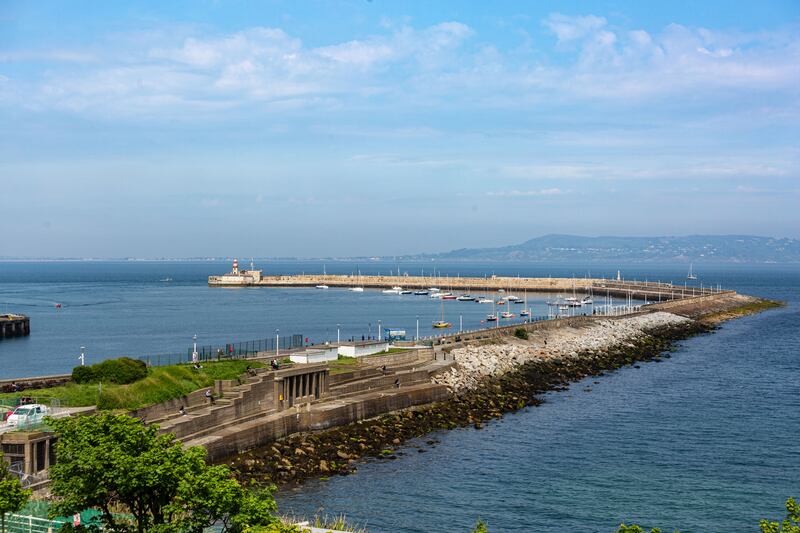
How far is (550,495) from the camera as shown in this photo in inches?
1481

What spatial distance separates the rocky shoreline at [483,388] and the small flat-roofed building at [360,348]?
6261 mm

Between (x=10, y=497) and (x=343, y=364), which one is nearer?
(x=10, y=497)

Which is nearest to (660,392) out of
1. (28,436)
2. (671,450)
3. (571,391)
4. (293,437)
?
(571,391)

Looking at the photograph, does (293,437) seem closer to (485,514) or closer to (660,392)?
(485,514)

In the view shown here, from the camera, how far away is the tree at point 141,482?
62.4ft

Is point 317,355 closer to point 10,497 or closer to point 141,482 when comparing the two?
point 10,497

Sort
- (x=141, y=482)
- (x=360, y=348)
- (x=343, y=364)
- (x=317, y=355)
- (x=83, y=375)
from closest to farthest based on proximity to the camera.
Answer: (x=141, y=482) < (x=83, y=375) < (x=317, y=355) < (x=343, y=364) < (x=360, y=348)

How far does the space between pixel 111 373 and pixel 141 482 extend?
940 inches

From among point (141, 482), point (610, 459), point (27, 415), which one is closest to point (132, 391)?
point (27, 415)

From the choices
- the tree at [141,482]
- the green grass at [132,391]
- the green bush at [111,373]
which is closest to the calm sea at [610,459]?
the green grass at [132,391]

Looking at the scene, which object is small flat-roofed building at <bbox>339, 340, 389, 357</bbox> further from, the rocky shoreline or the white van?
the white van

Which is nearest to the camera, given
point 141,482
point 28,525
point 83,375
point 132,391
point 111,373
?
point 141,482

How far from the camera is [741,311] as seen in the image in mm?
142625

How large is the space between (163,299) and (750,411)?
14060 centimetres
